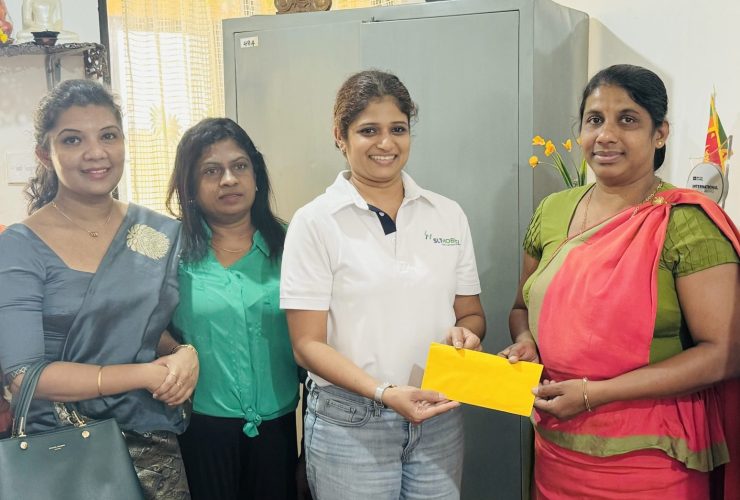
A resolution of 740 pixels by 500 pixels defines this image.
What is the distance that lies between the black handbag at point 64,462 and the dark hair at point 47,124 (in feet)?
1.09

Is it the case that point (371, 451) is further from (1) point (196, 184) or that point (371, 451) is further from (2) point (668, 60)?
(2) point (668, 60)

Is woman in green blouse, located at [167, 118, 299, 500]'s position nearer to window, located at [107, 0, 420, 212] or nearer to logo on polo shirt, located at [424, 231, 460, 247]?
window, located at [107, 0, 420, 212]

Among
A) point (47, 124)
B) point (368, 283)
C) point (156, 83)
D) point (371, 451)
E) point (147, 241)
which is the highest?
point (156, 83)

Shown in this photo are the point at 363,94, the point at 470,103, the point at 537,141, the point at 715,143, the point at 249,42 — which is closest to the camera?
the point at 363,94

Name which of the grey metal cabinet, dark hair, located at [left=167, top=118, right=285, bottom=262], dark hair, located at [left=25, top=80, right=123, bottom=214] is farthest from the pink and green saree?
dark hair, located at [left=25, top=80, right=123, bottom=214]

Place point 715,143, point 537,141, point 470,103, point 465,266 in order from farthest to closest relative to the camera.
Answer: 1. point 470,103
2. point 537,141
3. point 715,143
4. point 465,266

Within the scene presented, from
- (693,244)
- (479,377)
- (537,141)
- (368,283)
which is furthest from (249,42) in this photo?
(693,244)

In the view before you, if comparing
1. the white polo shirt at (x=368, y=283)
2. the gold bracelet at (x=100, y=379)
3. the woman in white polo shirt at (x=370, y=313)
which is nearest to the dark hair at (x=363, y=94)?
the woman in white polo shirt at (x=370, y=313)

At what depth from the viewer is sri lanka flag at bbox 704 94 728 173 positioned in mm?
1842

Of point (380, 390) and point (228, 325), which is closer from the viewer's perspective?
point (380, 390)

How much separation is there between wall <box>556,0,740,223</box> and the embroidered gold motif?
4.58 ft

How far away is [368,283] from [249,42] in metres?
1.36

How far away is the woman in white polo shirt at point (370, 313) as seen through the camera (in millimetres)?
1583

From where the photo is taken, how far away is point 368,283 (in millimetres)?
1592
